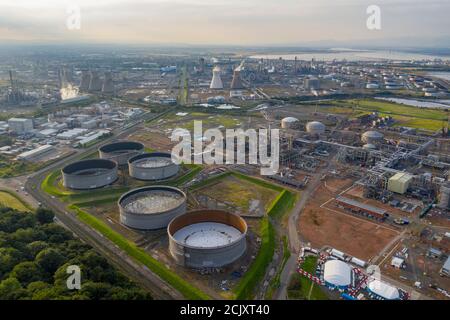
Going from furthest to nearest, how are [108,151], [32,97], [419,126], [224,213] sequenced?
1. [32,97]
2. [419,126]
3. [108,151]
4. [224,213]

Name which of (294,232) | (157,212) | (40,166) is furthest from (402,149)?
(40,166)

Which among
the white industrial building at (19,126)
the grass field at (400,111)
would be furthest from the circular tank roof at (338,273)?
the white industrial building at (19,126)

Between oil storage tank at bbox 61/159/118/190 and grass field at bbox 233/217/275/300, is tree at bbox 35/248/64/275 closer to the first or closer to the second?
grass field at bbox 233/217/275/300

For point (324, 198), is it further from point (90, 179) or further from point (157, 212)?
point (90, 179)

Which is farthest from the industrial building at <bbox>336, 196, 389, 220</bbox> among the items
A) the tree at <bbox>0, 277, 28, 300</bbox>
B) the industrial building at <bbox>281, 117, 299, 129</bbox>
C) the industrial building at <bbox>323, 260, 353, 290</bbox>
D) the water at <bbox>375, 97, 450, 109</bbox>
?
the water at <bbox>375, 97, 450, 109</bbox>

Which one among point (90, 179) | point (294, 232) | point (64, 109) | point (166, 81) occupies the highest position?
point (166, 81)

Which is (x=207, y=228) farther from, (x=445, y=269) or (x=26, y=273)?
(x=445, y=269)

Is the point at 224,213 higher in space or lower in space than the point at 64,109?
lower
